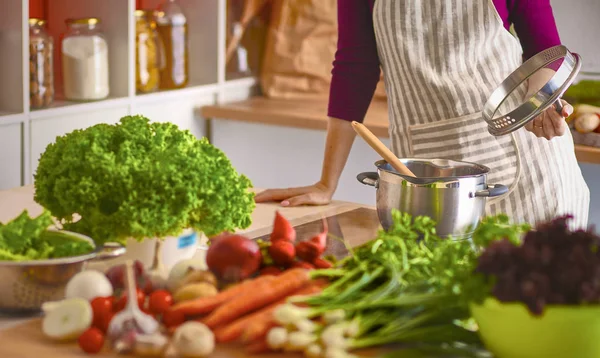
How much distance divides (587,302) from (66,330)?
567 millimetres

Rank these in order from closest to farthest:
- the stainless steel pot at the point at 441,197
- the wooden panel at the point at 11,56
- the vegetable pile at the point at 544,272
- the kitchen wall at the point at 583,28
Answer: the vegetable pile at the point at 544,272, the stainless steel pot at the point at 441,197, the wooden panel at the point at 11,56, the kitchen wall at the point at 583,28

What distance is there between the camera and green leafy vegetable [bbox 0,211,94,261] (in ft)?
3.84

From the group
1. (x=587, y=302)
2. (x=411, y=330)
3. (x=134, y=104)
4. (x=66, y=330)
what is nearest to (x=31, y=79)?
(x=134, y=104)

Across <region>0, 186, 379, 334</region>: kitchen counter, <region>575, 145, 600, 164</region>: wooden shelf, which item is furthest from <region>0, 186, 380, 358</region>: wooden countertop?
<region>575, 145, 600, 164</region>: wooden shelf

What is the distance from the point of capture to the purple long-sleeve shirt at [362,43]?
195 centimetres

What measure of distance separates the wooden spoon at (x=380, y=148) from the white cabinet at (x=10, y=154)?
4.43 feet

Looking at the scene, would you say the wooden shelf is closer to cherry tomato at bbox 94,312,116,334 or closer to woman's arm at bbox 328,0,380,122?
woman's arm at bbox 328,0,380,122

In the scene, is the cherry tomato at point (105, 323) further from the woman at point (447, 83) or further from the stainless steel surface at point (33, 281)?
the woman at point (447, 83)

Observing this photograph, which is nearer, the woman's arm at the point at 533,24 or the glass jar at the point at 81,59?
the woman's arm at the point at 533,24

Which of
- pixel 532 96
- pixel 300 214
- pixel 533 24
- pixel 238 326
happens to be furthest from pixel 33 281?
pixel 533 24

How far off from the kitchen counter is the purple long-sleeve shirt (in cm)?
23

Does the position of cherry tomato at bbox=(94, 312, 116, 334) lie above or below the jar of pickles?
below

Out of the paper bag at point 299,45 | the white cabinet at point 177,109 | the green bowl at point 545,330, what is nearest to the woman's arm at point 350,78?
the green bowl at point 545,330

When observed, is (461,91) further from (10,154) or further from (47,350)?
(10,154)
